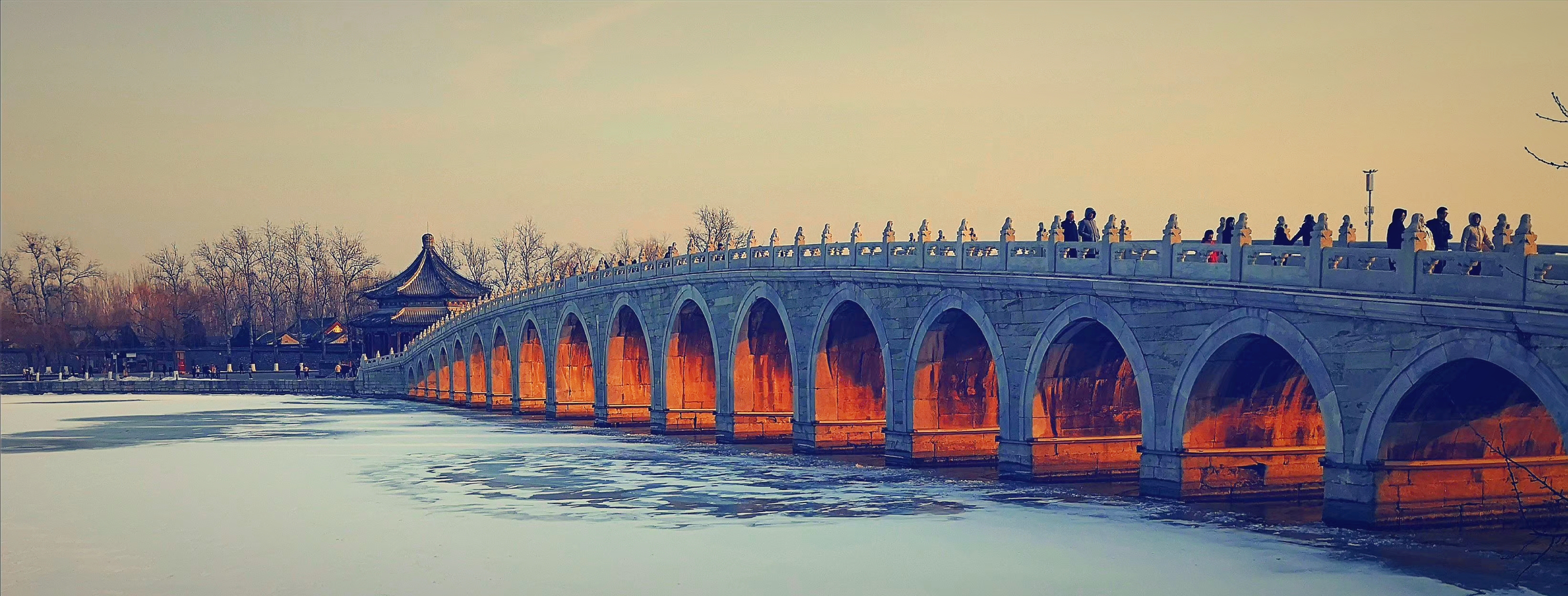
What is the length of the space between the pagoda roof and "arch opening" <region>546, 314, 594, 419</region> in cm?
3838

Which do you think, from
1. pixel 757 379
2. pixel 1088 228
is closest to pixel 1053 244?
pixel 1088 228

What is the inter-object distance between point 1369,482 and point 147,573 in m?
14.6

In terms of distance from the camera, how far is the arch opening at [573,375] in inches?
2015

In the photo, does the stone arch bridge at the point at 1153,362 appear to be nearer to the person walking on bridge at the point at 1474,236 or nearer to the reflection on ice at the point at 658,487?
the person walking on bridge at the point at 1474,236

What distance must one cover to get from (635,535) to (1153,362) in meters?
8.38

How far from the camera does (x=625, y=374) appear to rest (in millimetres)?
45469

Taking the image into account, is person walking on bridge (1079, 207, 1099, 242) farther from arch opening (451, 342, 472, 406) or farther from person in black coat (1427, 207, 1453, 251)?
arch opening (451, 342, 472, 406)

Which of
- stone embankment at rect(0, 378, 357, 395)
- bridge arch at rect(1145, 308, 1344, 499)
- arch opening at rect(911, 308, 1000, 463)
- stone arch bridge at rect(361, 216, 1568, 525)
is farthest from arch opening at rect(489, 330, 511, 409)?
bridge arch at rect(1145, 308, 1344, 499)

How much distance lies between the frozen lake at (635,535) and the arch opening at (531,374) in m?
22.9

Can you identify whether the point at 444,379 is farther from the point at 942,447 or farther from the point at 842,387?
the point at 942,447

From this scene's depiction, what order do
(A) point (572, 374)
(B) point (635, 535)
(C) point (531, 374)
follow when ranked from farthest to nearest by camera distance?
(C) point (531, 374) < (A) point (572, 374) < (B) point (635, 535)

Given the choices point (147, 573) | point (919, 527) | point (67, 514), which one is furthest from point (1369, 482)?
point (67, 514)

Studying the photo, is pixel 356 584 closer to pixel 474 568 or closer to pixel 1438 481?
pixel 474 568

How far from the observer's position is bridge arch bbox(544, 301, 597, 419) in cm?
5103
